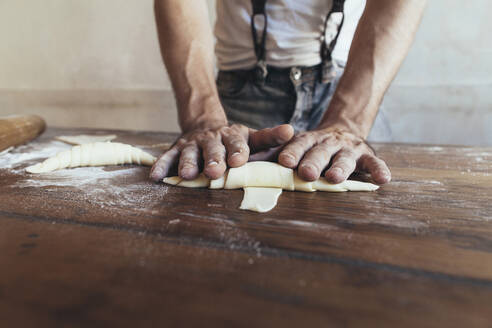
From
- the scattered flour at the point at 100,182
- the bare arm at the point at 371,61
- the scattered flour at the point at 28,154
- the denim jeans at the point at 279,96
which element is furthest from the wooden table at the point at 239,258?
the denim jeans at the point at 279,96

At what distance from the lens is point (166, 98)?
8.82ft

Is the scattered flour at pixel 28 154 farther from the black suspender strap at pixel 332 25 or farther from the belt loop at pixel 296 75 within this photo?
the black suspender strap at pixel 332 25

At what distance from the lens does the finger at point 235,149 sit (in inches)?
32.0

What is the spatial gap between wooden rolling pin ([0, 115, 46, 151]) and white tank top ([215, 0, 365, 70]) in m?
0.99

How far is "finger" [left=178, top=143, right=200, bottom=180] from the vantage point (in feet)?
2.61

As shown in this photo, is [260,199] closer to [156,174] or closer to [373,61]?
[156,174]

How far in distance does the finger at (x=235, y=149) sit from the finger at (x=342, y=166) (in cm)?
22

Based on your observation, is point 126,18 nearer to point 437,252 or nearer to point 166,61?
point 166,61

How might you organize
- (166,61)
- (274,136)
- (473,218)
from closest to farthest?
(473,218)
(274,136)
(166,61)

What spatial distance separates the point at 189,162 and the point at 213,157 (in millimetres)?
67

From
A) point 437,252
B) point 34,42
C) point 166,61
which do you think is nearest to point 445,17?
point 166,61

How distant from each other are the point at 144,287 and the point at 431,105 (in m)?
2.43

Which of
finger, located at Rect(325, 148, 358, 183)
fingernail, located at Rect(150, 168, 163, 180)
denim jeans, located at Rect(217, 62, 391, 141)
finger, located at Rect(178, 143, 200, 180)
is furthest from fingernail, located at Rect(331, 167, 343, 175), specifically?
denim jeans, located at Rect(217, 62, 391, 141)

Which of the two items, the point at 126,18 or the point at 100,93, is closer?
the point at 126,18
